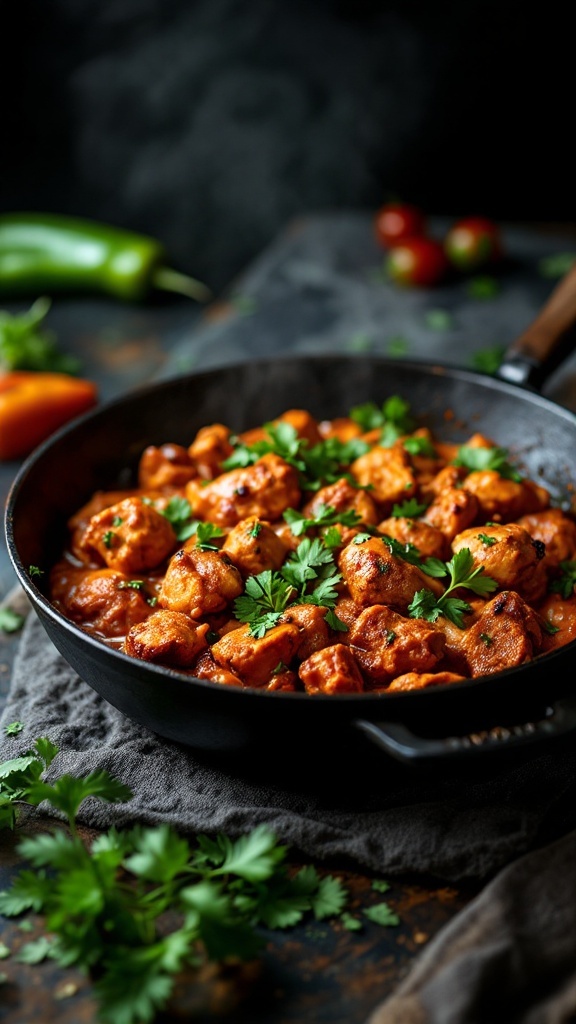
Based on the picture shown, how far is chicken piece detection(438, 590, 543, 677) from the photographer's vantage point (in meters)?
2.64

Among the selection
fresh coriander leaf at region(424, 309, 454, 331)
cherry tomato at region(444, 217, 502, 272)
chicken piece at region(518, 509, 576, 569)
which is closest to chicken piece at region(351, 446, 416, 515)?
chicken piece at region(518, 509, 576, 569)

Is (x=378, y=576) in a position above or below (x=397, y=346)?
above

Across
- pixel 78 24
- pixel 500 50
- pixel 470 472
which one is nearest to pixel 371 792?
pixel 470 472

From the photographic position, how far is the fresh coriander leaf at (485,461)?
339 centimetres

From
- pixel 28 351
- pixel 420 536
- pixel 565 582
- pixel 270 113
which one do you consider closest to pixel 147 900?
pixel 420 536

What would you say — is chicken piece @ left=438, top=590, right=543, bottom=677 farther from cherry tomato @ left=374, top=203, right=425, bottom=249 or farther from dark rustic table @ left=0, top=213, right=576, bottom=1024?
cherry tomato @ left=374, top=203, right=425, bottom=249

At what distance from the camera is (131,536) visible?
304 centimetres

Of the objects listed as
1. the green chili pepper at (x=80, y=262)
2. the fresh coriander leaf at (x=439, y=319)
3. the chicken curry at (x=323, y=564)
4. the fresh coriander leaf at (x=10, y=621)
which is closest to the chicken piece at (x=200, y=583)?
the chicken curry at (x=323, y=564)

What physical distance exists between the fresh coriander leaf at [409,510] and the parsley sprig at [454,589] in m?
0.33

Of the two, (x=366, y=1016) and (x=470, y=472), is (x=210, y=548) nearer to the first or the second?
(x=470, y=472)

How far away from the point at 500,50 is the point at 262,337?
2282 millimetres

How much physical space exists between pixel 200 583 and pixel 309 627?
33 cm

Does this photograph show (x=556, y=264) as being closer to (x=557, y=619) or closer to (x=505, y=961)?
(x=557, y=619)

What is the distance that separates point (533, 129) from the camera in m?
6.20
